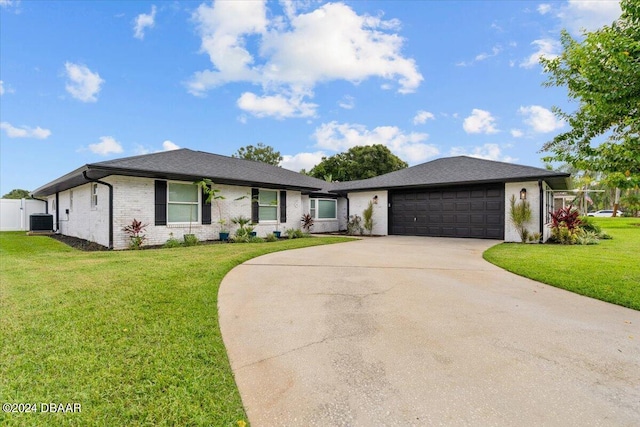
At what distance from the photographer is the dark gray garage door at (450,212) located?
12.5 m

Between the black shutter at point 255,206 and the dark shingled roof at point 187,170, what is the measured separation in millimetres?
412

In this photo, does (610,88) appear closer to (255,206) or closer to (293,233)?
(293,233)

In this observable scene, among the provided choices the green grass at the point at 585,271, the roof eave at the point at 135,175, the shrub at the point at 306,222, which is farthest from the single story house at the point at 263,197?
the green grass at the point at 585,271

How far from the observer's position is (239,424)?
176cm

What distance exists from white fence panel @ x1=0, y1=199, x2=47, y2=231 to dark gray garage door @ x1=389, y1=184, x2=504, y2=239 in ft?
75.9

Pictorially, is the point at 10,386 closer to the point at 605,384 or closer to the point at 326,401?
the point at 326,401

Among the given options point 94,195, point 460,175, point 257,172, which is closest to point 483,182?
point 460,175

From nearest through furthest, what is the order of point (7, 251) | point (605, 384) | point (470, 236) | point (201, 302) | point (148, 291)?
point (605, 384)
point (201, 302)
point (148, 291)
point (7, 251)
point (470, 236)

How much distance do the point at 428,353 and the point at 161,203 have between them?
33.0ft

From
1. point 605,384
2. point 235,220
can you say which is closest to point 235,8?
point 235,220

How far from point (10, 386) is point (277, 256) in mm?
5984

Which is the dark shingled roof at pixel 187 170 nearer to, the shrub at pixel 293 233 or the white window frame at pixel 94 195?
the white window frame at pixel 94 195

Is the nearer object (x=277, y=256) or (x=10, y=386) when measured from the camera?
(x=10, y=386)

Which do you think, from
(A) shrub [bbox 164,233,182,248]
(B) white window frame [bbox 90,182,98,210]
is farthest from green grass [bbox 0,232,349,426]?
(B) white window frame [bbox 90,182,98,210]
